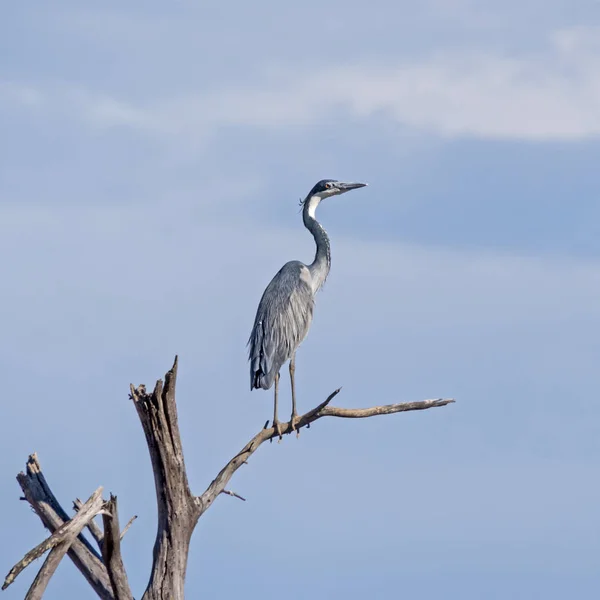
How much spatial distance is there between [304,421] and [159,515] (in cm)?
210

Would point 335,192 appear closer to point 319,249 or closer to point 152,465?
point 319,249

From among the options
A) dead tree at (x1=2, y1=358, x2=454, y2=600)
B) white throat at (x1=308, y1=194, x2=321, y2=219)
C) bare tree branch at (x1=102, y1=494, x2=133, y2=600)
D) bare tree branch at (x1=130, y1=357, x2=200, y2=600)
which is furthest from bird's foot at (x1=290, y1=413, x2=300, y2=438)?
white throat at (x1=308, y1=194, x2=321, y2=219)

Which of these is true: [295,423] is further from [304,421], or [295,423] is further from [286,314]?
[286,314]

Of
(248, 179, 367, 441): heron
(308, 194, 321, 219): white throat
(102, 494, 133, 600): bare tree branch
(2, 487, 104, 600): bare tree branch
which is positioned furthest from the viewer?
(308, 194, 321, 219): white throat

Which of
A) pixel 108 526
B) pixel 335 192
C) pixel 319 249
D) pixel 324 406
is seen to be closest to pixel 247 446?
pixel 324 406

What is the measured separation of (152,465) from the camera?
10836mm

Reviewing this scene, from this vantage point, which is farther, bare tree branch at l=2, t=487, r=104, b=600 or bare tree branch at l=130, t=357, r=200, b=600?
bare tree branch at l=130, t=357, r=200, b=600

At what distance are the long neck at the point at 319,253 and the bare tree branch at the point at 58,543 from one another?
187 inches

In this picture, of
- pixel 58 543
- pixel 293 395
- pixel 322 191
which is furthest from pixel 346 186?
pixel 58 543

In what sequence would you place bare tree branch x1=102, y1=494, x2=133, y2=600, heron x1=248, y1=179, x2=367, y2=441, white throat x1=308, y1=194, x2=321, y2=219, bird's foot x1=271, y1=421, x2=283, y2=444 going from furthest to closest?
white throat x1=308, y1=194, x2=321, y2=219, heron x1=248, y1=179, x2=367, y2=441, bird's foot x1=271, y1=421, x2=283, y2=444, bare tree branch x1=102, y1=494, x2=133, y2=600

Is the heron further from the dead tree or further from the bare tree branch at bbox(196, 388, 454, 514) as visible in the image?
the dead tree

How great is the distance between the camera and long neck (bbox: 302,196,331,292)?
13836 mm

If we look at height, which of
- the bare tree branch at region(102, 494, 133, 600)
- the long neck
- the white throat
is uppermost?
the white throat

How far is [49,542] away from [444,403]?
4712 mm
